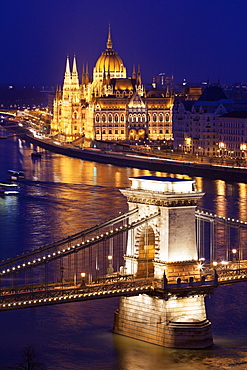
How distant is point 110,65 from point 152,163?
34.7m

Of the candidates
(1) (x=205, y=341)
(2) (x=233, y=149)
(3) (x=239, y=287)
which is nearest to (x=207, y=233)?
(3) (x=239, y=287)

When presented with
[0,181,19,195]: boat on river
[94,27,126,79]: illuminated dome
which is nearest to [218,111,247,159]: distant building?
[0,181,19,195]: boat on river

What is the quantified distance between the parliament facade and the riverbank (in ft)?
9.97

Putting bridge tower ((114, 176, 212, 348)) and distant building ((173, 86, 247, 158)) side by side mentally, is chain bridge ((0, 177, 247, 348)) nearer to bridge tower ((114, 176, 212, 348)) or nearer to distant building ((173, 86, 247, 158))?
bridge tower ((114, 176, 212, 348))

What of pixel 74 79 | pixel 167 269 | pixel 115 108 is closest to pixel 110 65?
pixel 74 79

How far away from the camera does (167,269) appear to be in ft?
72.4

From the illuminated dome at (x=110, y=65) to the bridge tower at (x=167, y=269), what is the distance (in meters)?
82.4

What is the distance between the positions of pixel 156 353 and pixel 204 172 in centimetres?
4308

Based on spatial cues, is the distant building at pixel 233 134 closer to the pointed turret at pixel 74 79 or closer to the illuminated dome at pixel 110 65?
the illuminated dome at pixel 110 65

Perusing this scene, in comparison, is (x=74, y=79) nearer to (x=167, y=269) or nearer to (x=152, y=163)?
(x=152, y=163)

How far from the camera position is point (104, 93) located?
9812cm

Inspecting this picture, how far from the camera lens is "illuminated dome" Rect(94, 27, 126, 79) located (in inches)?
4141

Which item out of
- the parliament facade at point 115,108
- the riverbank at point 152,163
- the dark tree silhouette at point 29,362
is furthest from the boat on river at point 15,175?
the dark tree silhouette at point 29,362

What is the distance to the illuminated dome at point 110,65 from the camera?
105188mm
